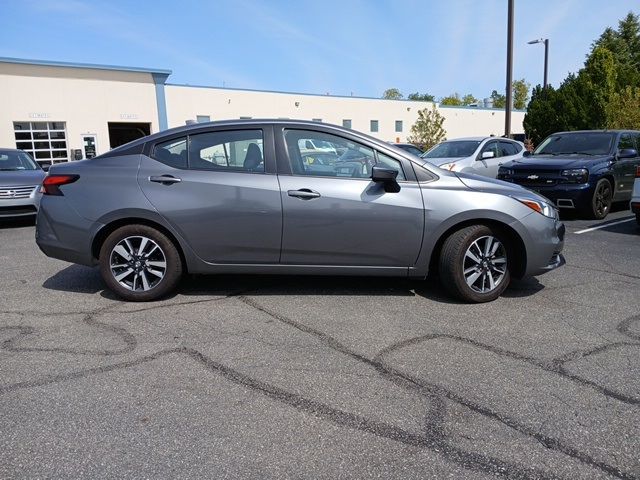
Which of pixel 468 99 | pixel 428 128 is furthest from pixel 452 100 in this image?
pixel 428 128

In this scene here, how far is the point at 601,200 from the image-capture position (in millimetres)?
9852

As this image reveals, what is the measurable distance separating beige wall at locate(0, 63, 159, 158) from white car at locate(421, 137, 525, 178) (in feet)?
71.1

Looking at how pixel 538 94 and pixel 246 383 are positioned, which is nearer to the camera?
pixel 246 383

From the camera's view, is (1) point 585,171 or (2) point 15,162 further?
(2) point 15,162

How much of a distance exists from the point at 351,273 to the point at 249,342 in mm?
1308

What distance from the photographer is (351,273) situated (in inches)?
189

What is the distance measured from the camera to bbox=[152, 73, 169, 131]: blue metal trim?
30.4 m

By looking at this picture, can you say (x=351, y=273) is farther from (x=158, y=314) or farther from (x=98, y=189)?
(x=98, y=189)

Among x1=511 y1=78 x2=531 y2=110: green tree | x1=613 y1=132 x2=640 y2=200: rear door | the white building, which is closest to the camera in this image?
x1=613 y1=132 x2=640 y2=200: rear door

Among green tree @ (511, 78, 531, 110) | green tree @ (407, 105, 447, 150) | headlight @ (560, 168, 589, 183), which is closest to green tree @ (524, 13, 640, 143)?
headlight @ (560, 168, 589, 183)

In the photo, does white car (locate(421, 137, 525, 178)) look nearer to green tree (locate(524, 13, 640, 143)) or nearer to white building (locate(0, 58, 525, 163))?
green tree (locate(524, 13, 640, 143))

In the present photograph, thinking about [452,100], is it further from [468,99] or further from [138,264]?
[138,264]

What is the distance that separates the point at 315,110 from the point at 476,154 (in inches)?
1212

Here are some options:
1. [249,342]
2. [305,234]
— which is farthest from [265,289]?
[249,342]
